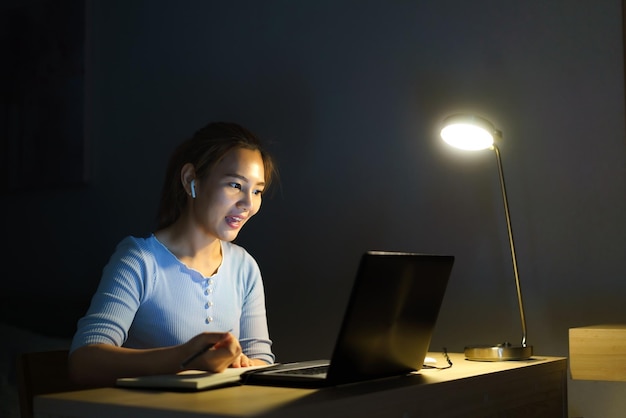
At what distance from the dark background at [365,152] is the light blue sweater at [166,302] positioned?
51 centimetres

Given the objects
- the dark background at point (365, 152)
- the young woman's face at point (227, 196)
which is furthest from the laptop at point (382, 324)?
the dark background at point (365, 152)

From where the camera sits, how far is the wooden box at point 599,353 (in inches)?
A: 67.2

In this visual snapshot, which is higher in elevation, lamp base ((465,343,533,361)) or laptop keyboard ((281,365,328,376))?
laptop keyboard ((281,365,328,376))

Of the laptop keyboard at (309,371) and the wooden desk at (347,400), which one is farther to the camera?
the laptop keyboard at (309,371)

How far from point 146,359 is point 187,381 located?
23 cm

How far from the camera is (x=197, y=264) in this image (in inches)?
74.2

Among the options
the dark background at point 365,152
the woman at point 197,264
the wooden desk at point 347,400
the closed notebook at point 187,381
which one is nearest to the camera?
the wooden desk at point 347,400

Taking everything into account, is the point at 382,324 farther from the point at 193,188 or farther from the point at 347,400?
the point at 193,188

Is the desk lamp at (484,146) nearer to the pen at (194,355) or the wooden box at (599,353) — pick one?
the wooden box at (599,353)

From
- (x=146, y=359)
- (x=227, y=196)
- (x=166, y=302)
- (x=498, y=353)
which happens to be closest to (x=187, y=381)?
(x=146, y=359)

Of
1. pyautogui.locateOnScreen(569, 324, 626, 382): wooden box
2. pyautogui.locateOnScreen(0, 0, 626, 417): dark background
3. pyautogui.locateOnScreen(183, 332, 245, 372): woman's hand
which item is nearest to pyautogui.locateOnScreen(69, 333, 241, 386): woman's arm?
pyautogui.locateOnScreen(183, 332, 245, 372): woman's hand

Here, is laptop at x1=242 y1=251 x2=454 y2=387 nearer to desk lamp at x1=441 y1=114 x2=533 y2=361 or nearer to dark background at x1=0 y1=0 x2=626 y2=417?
desk lamp at x1=441 y1=114 x2=533 y2=361

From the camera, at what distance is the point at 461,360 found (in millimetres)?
1798

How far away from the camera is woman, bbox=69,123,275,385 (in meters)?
1.74
